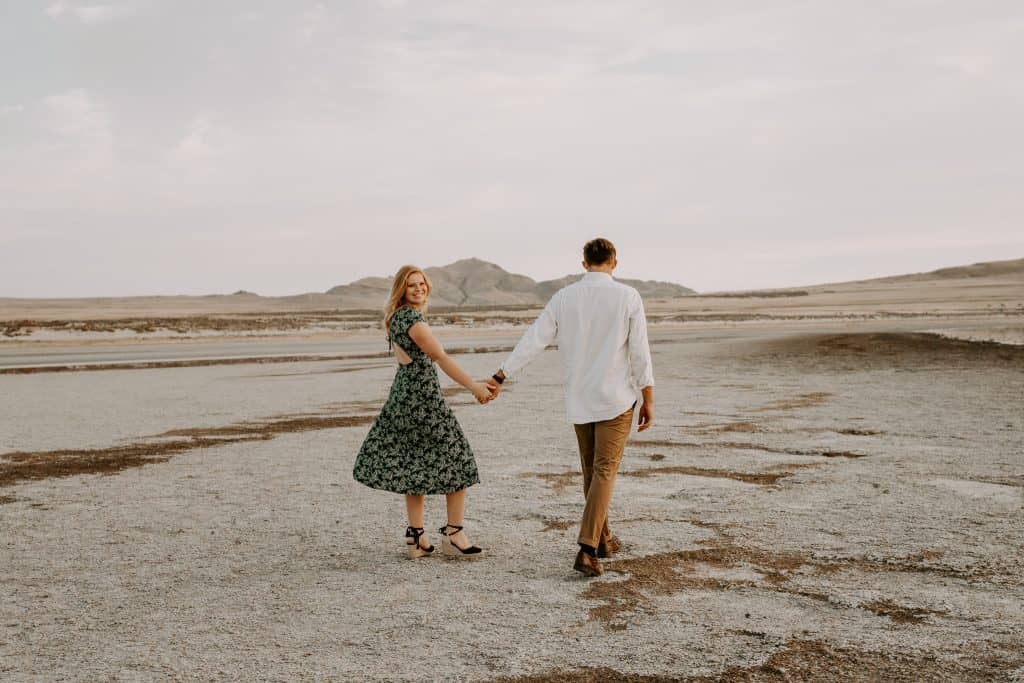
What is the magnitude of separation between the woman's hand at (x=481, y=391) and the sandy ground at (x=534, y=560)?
3.49 ft

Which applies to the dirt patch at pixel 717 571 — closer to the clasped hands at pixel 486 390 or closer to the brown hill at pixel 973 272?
the clasped hands at pixel 486 390

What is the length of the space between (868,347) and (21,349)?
1291 inches

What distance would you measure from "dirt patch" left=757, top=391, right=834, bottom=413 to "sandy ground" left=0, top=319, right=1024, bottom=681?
4.24 feet

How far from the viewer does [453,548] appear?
6.18 metres

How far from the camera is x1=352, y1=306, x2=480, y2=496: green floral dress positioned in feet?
19.6

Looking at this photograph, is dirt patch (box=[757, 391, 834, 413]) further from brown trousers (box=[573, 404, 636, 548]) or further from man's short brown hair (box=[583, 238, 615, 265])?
man's short brown hair (box=[583, 238, 615, 265])

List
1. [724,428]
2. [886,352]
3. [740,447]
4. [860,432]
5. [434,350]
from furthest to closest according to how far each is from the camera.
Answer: [886,352] < [724,428] < [860,432] < [740,447] < [434,350]

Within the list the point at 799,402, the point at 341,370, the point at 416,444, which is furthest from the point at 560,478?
the point at 341,370


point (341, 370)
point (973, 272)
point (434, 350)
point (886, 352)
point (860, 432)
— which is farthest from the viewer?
point (973, 272)

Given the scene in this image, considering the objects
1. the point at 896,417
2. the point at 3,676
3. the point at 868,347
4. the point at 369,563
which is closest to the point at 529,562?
the point at 369,563

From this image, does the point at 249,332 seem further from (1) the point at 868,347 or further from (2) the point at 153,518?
(2) the point at 153,518

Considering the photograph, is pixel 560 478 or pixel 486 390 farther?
pixel 560 478

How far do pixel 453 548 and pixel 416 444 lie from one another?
2.49ft

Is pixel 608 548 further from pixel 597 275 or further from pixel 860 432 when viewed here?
pixel 860 432
